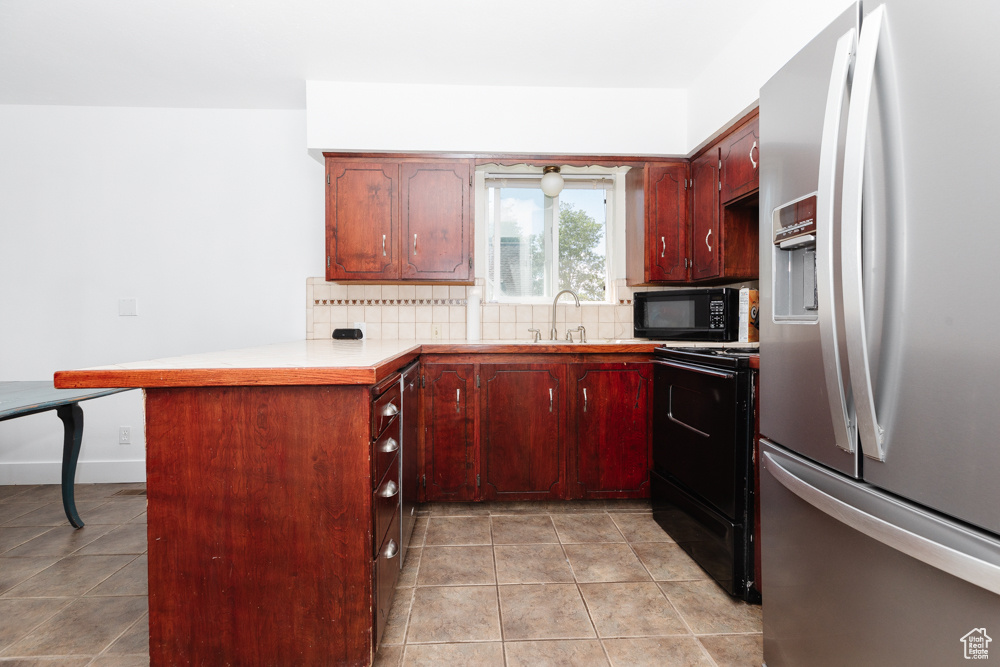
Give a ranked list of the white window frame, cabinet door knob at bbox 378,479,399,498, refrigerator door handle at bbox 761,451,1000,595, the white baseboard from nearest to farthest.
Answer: refrigerator door handle at bbox 761,451,1000,595 → cabinet door knob at bbox 378,479,399,498 → the white baseboard → the white window frame

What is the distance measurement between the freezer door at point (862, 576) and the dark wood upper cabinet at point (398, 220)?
2.11 m

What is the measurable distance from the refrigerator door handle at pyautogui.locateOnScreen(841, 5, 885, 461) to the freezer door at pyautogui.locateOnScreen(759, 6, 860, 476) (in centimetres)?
5

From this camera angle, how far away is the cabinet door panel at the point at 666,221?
2.95 metres

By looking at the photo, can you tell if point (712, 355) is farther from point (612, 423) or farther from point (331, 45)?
point (331, 45)

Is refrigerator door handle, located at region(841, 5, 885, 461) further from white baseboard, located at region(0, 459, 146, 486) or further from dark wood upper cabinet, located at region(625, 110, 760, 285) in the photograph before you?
white baseboard, located at region(0, 459, 146, 486)

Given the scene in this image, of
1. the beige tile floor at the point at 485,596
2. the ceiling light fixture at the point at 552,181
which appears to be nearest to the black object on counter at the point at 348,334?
the beige tile floor at the point at 485,596

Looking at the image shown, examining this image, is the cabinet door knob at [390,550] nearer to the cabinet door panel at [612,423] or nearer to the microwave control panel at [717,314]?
the cabinet door panel at [612,423]

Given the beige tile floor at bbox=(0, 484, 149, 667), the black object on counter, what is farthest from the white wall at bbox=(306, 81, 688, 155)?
the beige tile floor at bbox=(0, 484, 149, 667)

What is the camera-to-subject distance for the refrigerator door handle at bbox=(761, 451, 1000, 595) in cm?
69

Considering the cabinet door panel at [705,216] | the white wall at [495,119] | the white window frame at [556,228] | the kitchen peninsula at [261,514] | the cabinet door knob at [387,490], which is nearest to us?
the kitchen peninsula at [261,514]

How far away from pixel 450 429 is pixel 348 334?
1.05 m

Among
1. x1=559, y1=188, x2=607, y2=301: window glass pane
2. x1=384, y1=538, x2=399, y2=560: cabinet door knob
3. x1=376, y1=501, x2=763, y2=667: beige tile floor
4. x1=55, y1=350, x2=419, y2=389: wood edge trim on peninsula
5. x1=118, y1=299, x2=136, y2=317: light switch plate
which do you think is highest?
x1=559, y1=188, x2=607, y2=301: window glass pane

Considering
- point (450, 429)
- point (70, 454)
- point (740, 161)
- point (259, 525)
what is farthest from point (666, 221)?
point (70, 454)

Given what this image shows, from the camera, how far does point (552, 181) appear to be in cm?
311
